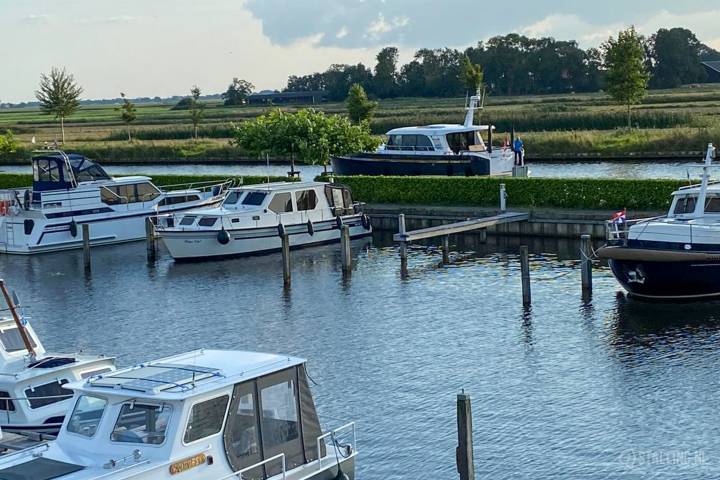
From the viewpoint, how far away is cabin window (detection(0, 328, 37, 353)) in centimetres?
2305

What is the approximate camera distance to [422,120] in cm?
10344

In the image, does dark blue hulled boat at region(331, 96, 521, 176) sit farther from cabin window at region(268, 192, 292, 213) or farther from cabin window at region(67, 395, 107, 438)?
cabin window at region(67, 395, 107, 438)

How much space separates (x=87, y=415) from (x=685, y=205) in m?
22.9

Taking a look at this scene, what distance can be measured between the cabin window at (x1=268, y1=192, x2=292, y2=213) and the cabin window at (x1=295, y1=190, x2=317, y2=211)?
0.37m

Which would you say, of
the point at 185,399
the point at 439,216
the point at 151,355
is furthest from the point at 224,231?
the point at 185,399

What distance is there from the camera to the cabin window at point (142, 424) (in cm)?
1584

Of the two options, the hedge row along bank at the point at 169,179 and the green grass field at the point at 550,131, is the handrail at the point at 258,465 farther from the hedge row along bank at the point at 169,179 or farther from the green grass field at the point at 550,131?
the green grass field at the point at 550,131

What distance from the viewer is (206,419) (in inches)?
633

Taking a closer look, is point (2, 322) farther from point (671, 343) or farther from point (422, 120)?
point (422, 120)

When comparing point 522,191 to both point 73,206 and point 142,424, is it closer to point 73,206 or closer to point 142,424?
point 73,206

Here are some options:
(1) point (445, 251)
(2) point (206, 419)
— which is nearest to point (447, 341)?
(1) point (445, 251)

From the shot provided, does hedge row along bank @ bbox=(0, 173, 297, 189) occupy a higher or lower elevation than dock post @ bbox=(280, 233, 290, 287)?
higher

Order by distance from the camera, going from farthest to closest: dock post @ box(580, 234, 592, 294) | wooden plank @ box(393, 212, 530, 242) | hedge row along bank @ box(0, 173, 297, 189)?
1. hedge row along bank @ box(0, 173, 297, 189)
2. wooden plank @ box(393, 212, 530, 242)
3. dock post @ box(580, 234, 592, 294)

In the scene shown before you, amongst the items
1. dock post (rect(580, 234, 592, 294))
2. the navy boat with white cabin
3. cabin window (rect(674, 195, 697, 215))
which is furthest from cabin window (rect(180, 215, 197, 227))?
cabin window (rect(674, 195, 697, 215))
